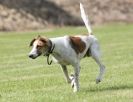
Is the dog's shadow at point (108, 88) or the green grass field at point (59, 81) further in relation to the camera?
the dog's shadow at point (108, 88)

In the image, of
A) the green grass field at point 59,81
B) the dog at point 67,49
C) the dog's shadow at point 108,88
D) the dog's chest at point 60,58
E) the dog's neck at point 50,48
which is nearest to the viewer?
the green grass field at point 59,81

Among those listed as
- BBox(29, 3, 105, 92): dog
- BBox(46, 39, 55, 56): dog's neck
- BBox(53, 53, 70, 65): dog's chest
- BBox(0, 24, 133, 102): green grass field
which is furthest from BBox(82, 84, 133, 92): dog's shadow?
BBox(46, 39, 55, 56): dog's neck

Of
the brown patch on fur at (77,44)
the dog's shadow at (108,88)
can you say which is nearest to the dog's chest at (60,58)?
the brown patch on fur at (77,44)

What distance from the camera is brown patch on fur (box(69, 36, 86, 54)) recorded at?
14609mm

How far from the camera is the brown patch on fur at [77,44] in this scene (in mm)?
14609

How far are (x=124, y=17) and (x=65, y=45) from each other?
3888 cm

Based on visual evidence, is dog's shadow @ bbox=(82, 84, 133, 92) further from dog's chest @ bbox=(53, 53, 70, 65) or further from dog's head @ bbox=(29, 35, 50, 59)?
dog's head @ bbox=(29, 35, 50, 59)

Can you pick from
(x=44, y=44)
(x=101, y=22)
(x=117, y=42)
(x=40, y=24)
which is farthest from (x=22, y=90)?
(x=101, y=22)

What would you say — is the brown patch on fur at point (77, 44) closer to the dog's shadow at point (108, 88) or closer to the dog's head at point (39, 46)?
the dog's shadow at point (108, 88)

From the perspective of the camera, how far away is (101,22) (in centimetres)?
5166

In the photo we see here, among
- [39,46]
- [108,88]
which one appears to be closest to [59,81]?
[108,88]

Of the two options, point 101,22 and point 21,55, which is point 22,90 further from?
point 101,22

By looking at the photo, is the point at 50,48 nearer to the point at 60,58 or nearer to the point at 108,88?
the point at 60,58

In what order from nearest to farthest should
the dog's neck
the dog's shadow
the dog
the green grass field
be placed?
1. the green grass field
2. the dog
3. the dog's neck
4. the dog's shadow
